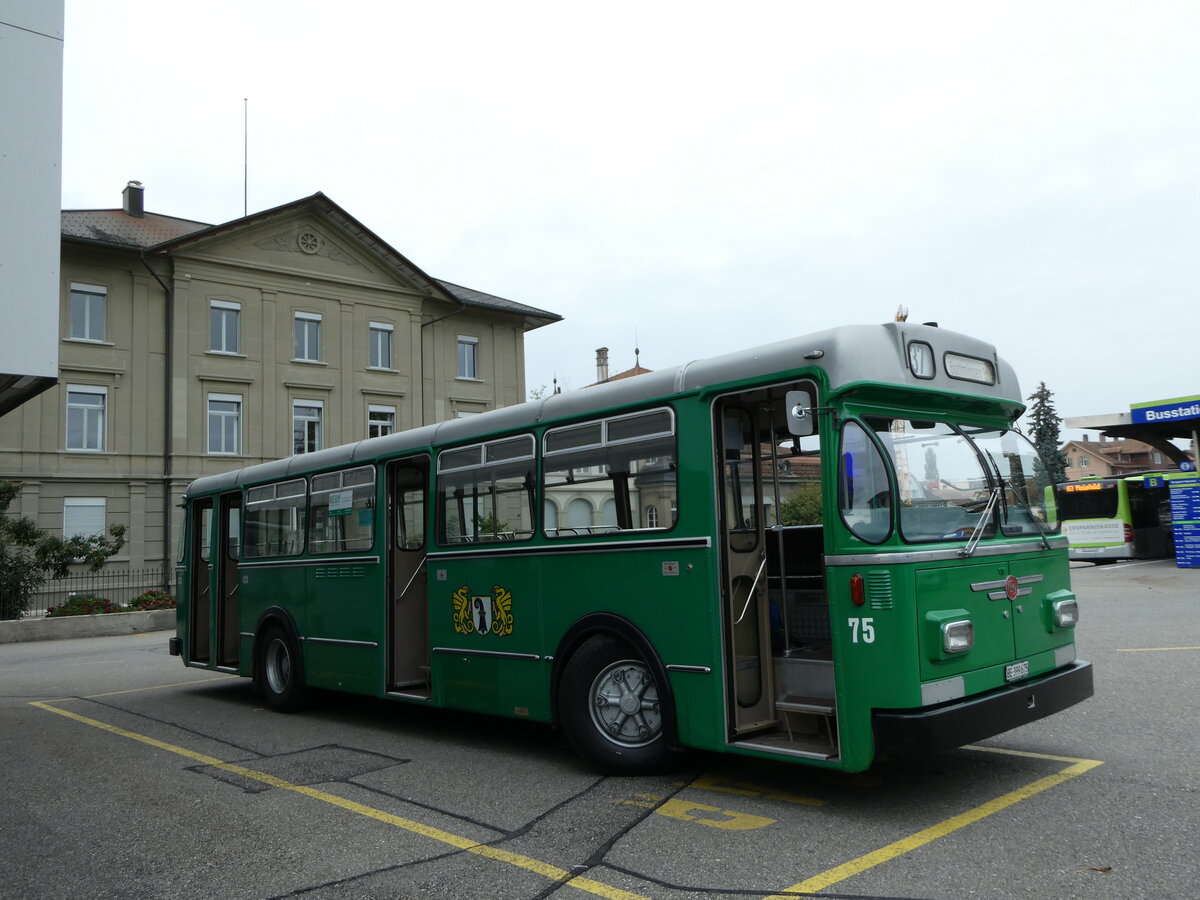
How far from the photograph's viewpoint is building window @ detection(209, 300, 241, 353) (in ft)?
116

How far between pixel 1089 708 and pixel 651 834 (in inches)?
191

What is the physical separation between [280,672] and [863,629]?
761 cm

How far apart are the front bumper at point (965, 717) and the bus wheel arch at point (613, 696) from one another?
158 cm

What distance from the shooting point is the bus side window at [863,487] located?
18.7ft

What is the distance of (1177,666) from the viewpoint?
35.1ft

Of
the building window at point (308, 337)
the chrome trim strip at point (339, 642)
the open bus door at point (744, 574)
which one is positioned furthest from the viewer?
the building window at point (308, 337)

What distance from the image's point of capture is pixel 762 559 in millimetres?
6801

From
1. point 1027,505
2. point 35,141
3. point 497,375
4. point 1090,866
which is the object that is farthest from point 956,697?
point 497,375

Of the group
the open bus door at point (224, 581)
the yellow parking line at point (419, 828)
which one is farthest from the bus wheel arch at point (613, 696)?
the open bus door at point (224, 581)

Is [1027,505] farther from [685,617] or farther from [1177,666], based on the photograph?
[1177,666]

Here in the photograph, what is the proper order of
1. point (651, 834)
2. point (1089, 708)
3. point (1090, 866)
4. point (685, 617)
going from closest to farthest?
point (1090, 866) → point (651, 834) → point (685, 617) → point (1089, 708)

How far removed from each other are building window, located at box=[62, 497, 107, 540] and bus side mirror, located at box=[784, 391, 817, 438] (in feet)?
102

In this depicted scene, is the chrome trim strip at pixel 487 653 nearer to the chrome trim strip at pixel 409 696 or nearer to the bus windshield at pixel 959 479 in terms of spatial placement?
the chrome trim strip at pixel 409 696

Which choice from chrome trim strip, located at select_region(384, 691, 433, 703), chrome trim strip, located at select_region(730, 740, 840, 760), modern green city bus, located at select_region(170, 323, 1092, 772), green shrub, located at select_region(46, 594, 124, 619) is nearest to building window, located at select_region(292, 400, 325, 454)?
green shrub, located at select_region(46, 594, 124, 619)
